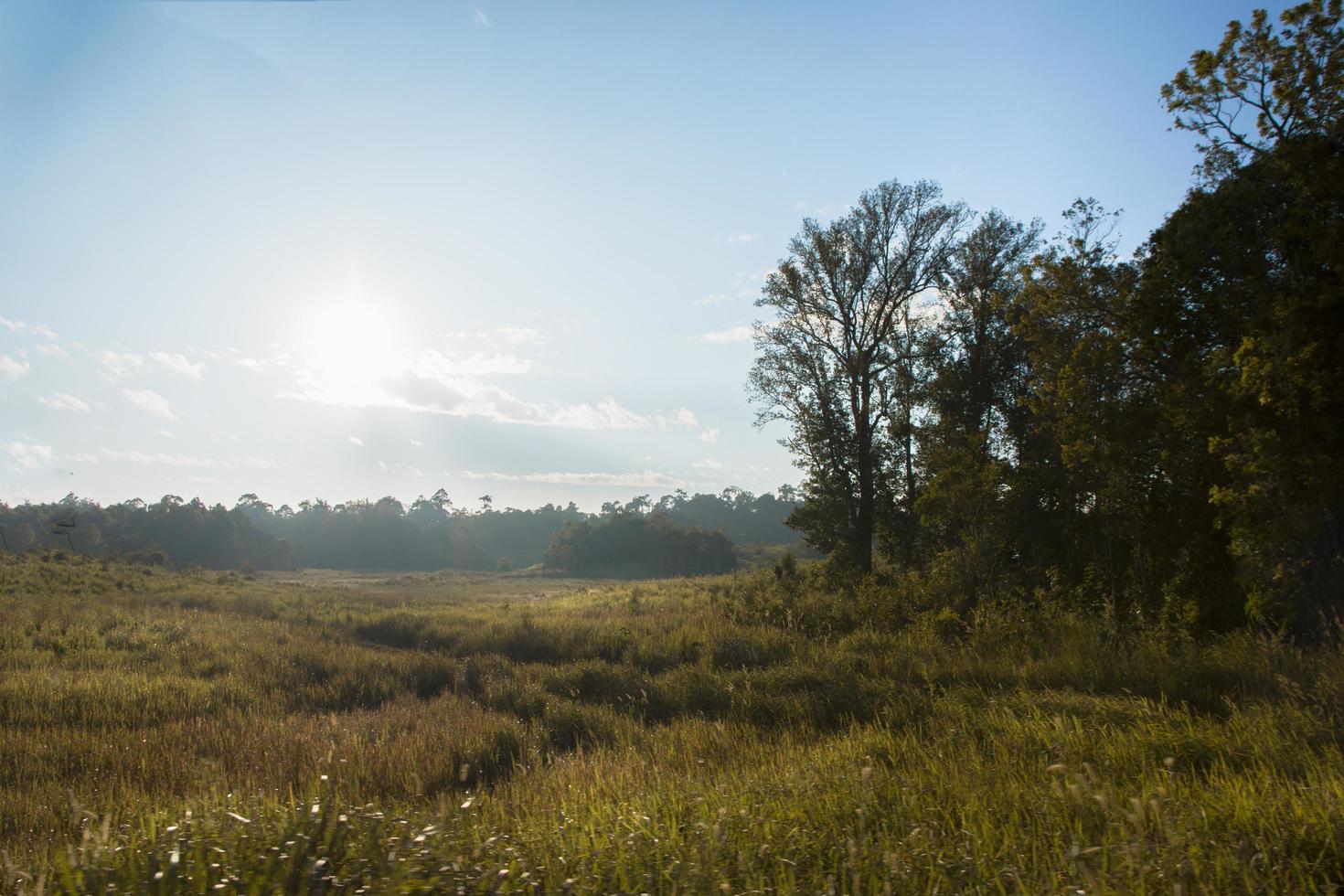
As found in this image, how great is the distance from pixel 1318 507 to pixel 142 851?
12.1m

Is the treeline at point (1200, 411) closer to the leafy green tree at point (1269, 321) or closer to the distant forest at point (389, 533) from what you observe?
the leafy green tree at point (1269, 321)

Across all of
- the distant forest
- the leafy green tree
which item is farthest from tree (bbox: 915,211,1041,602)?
the distant forest

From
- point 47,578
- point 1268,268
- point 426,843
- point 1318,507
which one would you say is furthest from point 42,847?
point 47,578

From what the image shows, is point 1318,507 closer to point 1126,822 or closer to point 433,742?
point 1126,822

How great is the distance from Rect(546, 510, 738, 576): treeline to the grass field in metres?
67.3

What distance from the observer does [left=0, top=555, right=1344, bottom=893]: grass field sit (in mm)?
3221

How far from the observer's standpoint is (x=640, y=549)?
92438mm

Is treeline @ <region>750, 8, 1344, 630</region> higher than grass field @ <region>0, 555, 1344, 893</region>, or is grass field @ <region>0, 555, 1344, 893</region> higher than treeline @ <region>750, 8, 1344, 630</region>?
treeline @ <region>750, 8, 1344, 630</region>

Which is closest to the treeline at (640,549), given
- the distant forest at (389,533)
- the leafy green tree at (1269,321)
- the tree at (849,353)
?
the distant forest at (389,533)

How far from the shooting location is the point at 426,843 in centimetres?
347

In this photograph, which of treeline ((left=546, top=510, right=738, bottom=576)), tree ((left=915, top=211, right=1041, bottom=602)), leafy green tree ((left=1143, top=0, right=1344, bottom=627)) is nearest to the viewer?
leafy green tree ((left=1143, top=0, right=1344, bottom=627))

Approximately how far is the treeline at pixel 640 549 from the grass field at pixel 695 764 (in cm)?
6730

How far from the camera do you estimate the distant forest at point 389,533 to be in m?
88.6

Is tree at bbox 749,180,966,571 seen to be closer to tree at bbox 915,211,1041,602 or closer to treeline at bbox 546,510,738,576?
tree at bbox 915,211,1041,602
